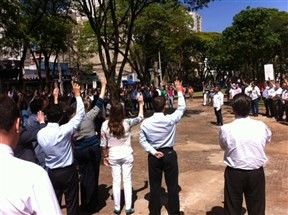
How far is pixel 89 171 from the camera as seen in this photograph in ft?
20.1

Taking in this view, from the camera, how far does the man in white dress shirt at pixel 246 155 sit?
4297 mm

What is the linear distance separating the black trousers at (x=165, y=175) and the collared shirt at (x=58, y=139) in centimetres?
122

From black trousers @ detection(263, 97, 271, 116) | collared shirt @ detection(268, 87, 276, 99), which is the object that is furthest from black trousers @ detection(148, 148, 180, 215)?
black trousers @ detection(263, 97, 271, 116)

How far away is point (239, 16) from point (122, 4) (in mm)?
9219

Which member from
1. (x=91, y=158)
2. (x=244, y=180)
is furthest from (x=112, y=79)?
(x=244, y=180)

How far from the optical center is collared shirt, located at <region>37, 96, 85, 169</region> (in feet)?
15.8

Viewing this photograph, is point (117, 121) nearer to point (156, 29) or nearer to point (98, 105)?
point (98, 105)

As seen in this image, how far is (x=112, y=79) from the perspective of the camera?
19.2m

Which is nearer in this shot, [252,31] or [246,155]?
[246,155]

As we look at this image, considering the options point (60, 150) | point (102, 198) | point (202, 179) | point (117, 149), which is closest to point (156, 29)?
point (202, 179)

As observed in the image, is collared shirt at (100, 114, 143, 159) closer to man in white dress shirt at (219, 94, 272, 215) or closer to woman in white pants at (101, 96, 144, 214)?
woman in white pants at (101, 96, 144, 214)

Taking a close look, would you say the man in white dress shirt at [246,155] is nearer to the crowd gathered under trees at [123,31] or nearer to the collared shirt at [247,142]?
the collared shirt at [247,142]

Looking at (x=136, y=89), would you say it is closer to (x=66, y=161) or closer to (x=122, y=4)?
(x=122, y=4)

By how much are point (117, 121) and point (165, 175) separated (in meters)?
1.04
